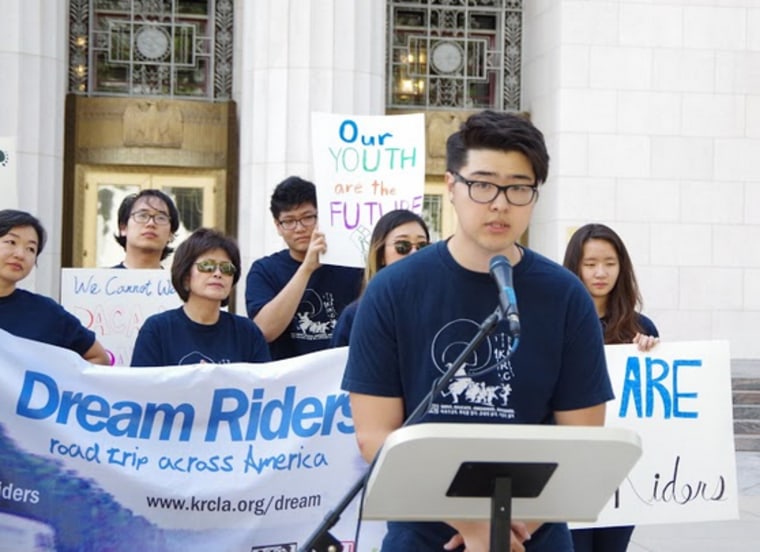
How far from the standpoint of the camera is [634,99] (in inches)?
564

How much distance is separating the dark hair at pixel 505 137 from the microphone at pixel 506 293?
30cm

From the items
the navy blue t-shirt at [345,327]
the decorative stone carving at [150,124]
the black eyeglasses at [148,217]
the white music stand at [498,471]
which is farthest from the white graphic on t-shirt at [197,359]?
the decorative stone carving at [150,124]

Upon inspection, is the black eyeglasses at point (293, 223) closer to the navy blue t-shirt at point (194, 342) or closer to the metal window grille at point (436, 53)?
the navy blue t-shirt at point (194, 342)

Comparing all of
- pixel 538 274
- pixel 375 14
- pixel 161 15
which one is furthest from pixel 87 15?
pixel 538 274

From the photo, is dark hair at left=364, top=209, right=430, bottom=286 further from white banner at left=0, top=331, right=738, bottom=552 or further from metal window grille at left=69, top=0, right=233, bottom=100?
metal window grille at left=69, top=0, right=233, bottom=100

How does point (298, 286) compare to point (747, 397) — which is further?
point (747, 397)

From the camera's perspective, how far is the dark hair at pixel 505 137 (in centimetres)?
312

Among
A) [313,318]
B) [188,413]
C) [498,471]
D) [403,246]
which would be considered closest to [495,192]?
[498,471]

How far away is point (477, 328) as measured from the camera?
3.18 metres

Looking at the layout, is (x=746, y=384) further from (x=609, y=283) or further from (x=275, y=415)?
(x=275, y=415)

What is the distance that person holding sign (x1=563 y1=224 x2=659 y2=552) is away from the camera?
561 cm

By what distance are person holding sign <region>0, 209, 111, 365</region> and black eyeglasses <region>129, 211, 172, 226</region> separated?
100 cm

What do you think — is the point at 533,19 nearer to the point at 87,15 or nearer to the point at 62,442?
the point at 87,15

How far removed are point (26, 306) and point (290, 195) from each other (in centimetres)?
162
